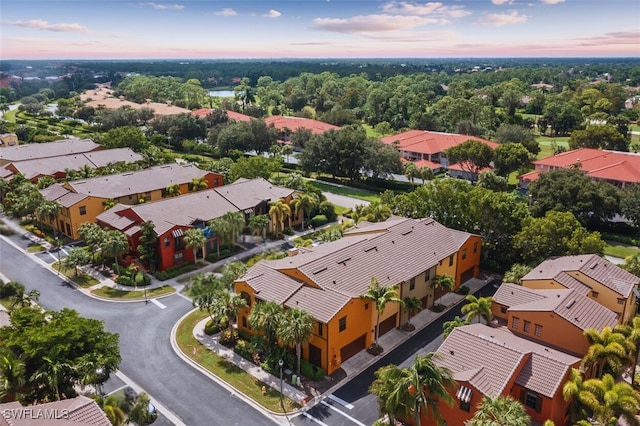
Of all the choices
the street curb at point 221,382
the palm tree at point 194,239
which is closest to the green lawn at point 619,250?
the street curb at point 221,382

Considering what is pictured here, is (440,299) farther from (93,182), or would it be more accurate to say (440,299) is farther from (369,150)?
(93,182)

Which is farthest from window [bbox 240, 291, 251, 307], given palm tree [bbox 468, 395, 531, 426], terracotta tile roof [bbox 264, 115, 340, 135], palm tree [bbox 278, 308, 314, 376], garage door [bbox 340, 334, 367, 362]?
terracotta tile roof [bbox 264, 115, 340, 135]

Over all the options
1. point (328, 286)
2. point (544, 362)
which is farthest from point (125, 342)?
point (544, 362)

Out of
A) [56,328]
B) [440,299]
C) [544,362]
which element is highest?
[56,328]

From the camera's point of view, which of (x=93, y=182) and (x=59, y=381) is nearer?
(x=59, y=381)

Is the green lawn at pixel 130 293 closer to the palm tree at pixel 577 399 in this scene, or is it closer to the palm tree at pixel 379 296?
the palm tree at pixel 379 296

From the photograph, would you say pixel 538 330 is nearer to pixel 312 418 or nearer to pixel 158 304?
pixel 312 418
